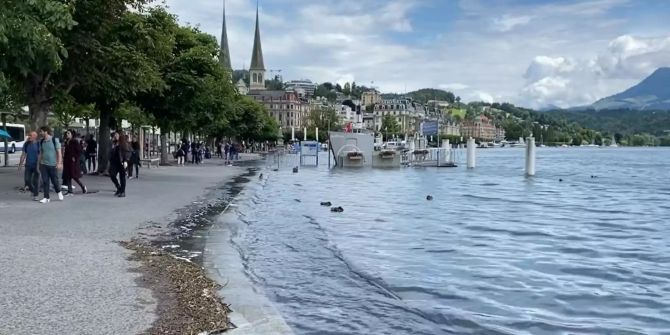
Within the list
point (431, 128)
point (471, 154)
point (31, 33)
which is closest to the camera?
point (31, 33)

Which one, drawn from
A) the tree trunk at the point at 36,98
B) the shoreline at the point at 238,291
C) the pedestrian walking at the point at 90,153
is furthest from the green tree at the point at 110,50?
the shoreline at the point at 238,291

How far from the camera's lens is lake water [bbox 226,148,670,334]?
8320 mm

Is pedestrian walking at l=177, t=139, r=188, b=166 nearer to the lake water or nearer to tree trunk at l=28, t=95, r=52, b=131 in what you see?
tree trunk at l=28, t=95, r=52, b=131

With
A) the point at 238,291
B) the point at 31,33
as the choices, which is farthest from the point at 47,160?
the point at 238,291

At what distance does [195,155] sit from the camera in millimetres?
56531

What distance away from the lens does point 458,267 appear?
Result: 1185 centimetres

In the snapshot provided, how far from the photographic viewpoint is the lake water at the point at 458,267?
27.3 ft

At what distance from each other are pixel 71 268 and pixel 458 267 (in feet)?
19.5

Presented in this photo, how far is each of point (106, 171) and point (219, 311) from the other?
25995 mm

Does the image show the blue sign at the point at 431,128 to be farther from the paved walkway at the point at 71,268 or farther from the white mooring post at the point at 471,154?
the paved walkway at the point at 71,268

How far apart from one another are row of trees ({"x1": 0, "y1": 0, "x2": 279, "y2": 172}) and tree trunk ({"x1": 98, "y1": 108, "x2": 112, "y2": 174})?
43 mm

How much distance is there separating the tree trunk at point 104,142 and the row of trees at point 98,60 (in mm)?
43

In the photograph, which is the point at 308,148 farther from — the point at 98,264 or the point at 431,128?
the point at 98,264

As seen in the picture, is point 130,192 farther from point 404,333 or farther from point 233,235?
point 404,333
